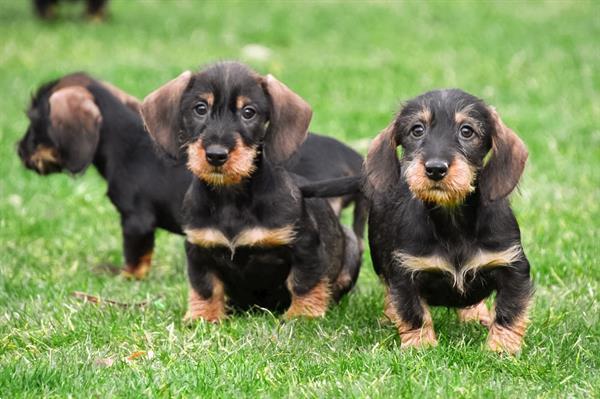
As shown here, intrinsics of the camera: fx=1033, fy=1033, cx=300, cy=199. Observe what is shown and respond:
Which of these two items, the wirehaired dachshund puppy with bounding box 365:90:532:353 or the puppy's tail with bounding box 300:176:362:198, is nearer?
the wirehaired dachshund puppy with bounding box 365:90:532:353

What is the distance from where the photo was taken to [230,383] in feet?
15.1

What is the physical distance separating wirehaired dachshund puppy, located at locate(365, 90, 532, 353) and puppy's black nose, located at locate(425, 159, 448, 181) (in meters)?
0.12

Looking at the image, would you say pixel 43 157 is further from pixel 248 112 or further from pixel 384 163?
pixel 384 163

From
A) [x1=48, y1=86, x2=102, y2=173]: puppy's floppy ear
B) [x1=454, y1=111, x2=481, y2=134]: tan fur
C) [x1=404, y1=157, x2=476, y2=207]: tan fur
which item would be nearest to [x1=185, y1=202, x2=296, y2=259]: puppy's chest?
[x1=404, y1=157, x2=476, y2=207]: tan fur

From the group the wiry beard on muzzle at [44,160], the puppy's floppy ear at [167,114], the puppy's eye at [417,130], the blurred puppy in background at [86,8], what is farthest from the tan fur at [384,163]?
the blurred puppy in background at [86,8]

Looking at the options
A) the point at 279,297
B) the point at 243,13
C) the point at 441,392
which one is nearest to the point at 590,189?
the point at 279,297

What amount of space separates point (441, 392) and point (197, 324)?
1775mm

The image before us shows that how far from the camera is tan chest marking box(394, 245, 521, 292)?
502 centimetres

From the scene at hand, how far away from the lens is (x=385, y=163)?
5309 mm

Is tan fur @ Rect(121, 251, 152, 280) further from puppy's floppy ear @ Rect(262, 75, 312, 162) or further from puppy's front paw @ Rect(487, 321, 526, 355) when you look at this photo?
puppy's front paw @ Rect(487, 321, 526, 355)

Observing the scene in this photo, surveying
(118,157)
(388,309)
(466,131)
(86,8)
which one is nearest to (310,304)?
(388,309)

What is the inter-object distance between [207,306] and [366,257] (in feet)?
6.41

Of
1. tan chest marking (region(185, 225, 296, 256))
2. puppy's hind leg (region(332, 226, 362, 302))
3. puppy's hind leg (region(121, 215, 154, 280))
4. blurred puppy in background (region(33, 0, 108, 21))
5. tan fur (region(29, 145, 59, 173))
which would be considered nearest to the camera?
tan chest marking (region(185, 225, 296, 256))

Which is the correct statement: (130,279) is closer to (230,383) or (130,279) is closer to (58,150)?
(58,150)
